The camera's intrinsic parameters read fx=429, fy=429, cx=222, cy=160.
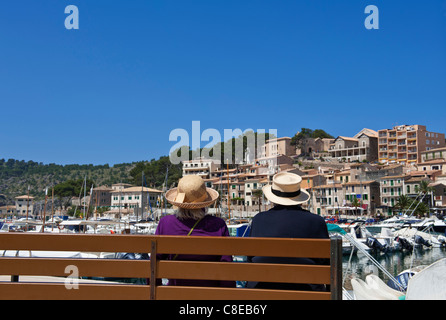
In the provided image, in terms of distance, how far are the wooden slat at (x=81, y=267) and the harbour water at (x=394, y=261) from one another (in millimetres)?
22600

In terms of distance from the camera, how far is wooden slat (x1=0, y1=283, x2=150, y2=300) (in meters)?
2.97

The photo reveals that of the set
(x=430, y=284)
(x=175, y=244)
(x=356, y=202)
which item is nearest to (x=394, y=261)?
(x=430, y=284)

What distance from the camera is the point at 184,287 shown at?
2.96 m

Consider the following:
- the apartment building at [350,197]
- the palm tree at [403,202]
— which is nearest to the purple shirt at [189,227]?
the palm tree at [403,202]

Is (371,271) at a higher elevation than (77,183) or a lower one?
lower

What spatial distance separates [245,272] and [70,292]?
125cm

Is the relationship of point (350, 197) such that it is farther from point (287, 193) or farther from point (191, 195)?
point (191, 195)

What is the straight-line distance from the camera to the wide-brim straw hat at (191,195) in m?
3.47

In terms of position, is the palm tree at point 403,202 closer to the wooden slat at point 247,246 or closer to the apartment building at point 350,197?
the apartment building at point 350,197
